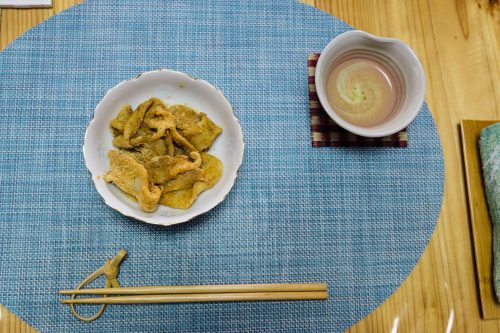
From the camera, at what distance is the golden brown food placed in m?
0.87

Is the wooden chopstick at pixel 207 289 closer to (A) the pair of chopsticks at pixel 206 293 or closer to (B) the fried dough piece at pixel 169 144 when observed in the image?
(A) the pair of chopsticks at pixel 206 293

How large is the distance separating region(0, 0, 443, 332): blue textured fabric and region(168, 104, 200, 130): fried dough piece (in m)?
0.12

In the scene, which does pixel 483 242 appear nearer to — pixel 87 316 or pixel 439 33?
pixel 439 33

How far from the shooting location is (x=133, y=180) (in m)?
0.87

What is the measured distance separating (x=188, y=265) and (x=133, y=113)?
36 cm

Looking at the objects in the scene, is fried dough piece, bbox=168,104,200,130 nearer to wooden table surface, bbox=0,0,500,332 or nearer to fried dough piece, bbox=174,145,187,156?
fried dough piece, bbox=174,145,187,156

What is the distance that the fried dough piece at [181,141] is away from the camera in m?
0.89

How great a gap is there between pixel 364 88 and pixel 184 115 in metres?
0.41

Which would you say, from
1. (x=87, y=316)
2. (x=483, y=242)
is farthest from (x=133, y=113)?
(x=483, y=242)

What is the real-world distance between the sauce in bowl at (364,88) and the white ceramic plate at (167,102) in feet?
0.80

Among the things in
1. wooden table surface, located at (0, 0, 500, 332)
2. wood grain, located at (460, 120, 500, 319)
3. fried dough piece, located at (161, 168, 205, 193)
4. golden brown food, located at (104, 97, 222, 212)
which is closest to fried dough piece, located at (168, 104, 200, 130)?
golden brown food, located at (104, 97, 222, 212)

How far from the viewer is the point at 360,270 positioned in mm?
967

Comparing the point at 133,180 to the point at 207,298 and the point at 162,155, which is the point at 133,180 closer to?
the point at 162,155

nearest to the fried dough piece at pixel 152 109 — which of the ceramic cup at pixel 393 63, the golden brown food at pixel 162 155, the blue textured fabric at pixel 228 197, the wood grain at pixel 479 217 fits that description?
the golden brown food at pixel 162 155
